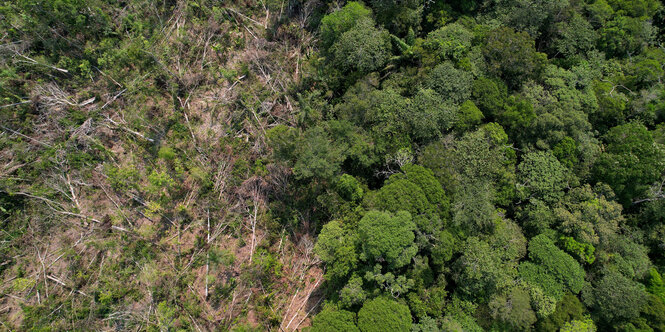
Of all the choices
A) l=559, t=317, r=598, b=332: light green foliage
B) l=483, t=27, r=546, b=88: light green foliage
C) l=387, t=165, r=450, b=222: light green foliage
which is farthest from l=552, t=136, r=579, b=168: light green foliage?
l=559, t=317, r=598, b=332: light green foliage

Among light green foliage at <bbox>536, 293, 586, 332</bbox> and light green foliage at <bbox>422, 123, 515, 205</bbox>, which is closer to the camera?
light green foliage at <bbox>536, 293, 586, 332</bbox>

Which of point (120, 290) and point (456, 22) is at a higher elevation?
point (456, 22)

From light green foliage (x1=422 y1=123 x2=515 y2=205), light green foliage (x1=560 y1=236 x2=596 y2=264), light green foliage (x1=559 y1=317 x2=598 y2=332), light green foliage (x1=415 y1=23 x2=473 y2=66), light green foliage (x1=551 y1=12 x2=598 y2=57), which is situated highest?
light green foliage (x1=551 y1=12 x2=598 y2=57)

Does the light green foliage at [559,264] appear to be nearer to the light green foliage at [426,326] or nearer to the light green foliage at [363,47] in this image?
the light green foliage at [426,326]

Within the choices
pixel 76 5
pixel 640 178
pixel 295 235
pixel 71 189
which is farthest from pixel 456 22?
pixel 71 189

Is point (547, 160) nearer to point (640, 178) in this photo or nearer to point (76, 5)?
point (640, 178)

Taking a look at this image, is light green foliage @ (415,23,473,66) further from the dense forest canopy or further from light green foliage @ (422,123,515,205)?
light green foliage @ (422,123,515,205)

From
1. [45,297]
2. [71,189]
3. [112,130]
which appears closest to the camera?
[45,297]
